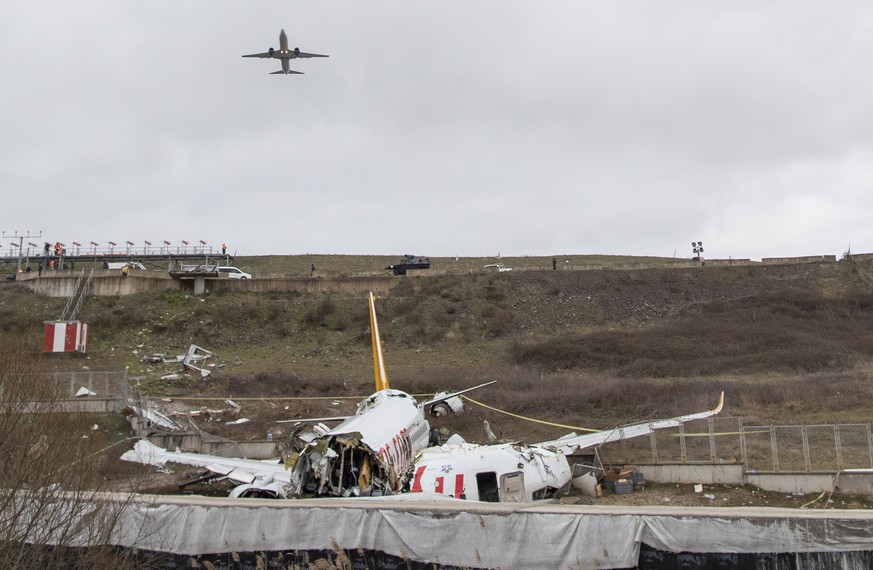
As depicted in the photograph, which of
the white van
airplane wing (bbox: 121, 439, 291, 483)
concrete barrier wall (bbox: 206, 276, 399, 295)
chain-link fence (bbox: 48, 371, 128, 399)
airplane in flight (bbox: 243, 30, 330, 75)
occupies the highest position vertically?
airplane in flight (bbox: 243, 30, 330, 75)

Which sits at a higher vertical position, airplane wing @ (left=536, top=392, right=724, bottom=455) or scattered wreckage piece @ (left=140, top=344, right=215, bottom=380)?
scattered wreckage piece @ (left=140, top=344, right=215, bottom=380)

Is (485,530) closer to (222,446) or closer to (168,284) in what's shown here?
(222,446)

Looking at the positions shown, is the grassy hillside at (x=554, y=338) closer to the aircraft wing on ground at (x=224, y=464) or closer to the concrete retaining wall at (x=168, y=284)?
the concrete retaining wall at (x=168, y=284)

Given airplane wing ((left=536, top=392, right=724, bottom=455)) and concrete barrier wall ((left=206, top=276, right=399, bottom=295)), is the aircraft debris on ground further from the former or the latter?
concrete barrier wall ((left=206, top=276, right=399, bottom=295))

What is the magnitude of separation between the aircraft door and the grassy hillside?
49.8ft

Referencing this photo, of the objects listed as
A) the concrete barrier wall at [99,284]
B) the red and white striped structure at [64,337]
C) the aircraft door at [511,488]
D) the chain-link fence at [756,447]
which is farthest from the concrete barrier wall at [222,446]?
the concrete barrier wall at [99,284]

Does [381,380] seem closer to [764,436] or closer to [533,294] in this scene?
[764,436]

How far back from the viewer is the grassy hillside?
38.8 metres

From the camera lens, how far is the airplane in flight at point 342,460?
16516 mm

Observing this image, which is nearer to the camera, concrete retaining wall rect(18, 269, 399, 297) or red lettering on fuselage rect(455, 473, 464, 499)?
red lettering on fuselage rect(455, 473, 464, 499)

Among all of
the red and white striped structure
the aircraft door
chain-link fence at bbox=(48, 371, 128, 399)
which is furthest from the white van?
the aircraft door

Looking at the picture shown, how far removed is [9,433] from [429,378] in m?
33.7

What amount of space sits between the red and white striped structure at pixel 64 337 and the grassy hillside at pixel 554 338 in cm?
79

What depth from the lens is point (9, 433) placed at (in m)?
11.8
